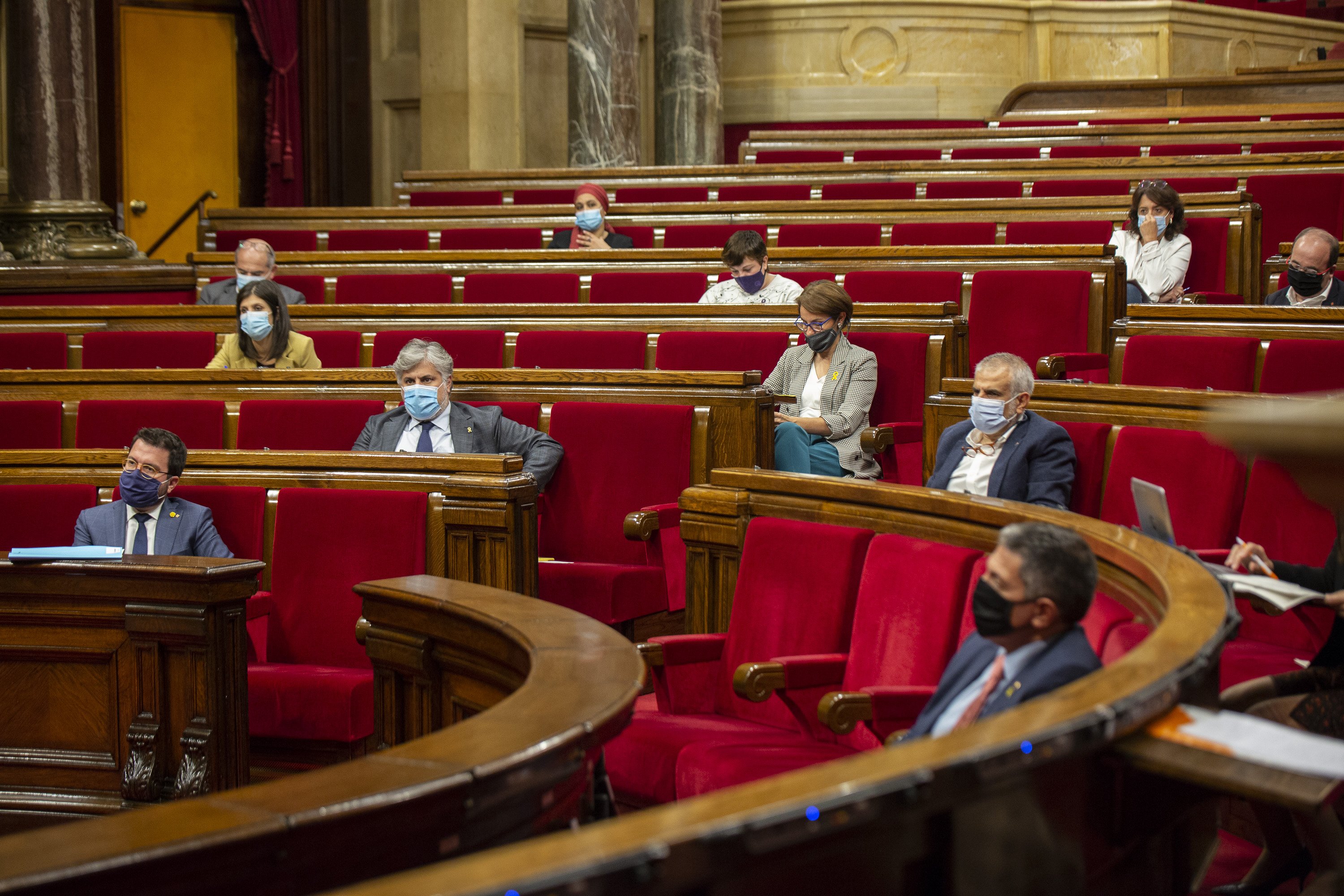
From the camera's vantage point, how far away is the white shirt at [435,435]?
9.35 ft

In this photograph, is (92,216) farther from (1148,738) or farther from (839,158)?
(1148,738)

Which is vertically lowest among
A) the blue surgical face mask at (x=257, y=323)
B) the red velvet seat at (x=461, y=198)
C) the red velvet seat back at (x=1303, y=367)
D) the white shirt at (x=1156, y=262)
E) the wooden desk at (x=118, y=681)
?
the wooden desk at (x=118, y=681)

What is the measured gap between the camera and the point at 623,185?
5.66 metres

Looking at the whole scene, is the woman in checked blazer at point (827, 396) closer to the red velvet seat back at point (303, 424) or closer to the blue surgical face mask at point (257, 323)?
the red velvet seat back at point (303, 424)

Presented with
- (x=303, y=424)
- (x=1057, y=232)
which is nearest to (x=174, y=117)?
(x=303, y=424)

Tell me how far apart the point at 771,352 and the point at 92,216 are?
112 inches

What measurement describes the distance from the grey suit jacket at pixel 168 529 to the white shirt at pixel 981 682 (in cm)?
152

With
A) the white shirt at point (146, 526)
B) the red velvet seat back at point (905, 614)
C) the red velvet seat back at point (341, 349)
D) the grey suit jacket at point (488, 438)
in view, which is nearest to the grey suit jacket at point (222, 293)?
the red velvet seat back at point (341, 349)

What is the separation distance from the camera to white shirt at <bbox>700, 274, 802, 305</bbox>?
3.60m

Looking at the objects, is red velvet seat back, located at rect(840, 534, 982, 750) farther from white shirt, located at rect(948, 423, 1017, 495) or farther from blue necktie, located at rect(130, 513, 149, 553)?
blue necktie, located at rect(130, 513, 149, 553)

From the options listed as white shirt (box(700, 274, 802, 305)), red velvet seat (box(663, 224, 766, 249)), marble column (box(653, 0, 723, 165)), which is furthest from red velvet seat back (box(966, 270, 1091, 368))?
marble column (box(653, 0, 723, 165))

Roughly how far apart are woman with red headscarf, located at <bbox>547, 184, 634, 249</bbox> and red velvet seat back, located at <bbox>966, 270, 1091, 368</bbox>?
1.36m

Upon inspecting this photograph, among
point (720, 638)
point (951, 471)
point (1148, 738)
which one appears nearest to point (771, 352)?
point (951, 471)

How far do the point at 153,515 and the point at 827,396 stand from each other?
1.40 meters
